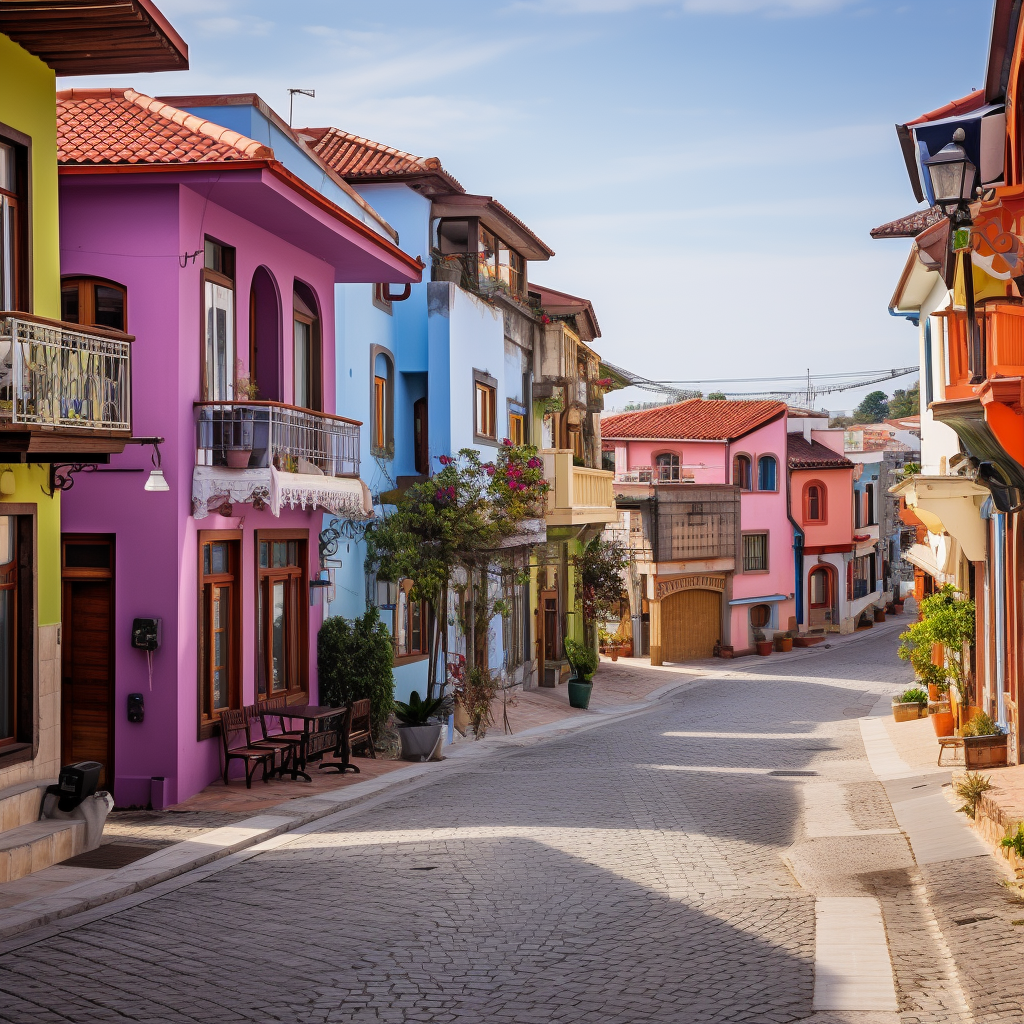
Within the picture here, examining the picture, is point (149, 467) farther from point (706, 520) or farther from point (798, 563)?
point (798, 563)

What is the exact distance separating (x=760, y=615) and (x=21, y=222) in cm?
3904

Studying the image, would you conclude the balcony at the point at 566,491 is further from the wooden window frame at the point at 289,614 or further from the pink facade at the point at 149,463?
the pink facade at the point at 149,463

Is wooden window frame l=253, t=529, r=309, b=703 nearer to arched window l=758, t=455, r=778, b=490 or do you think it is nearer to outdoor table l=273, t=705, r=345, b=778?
outdoor table l=273, t=705, r=345, b=778

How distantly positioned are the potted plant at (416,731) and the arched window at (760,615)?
30361mm

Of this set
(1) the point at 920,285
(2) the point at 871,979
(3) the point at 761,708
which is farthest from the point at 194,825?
(3) the point at 761,708

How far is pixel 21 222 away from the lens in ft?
38.5

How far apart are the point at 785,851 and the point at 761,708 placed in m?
17.3

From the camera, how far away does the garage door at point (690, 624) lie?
4312 centimetres

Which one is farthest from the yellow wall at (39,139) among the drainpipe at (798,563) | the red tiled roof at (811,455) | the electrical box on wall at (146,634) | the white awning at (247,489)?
the red tiled roof at (811,455)

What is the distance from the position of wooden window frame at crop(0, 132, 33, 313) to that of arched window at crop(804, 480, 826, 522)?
4298 cm

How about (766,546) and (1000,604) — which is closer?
(1000,604)

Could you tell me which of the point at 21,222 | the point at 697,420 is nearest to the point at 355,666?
the point at 21,222

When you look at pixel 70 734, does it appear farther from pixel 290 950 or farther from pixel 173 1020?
pixel 173 1020

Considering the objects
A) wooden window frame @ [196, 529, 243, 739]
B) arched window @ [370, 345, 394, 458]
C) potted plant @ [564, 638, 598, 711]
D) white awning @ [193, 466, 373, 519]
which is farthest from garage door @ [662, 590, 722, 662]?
white awning @ [193, 466, 373, 519]
